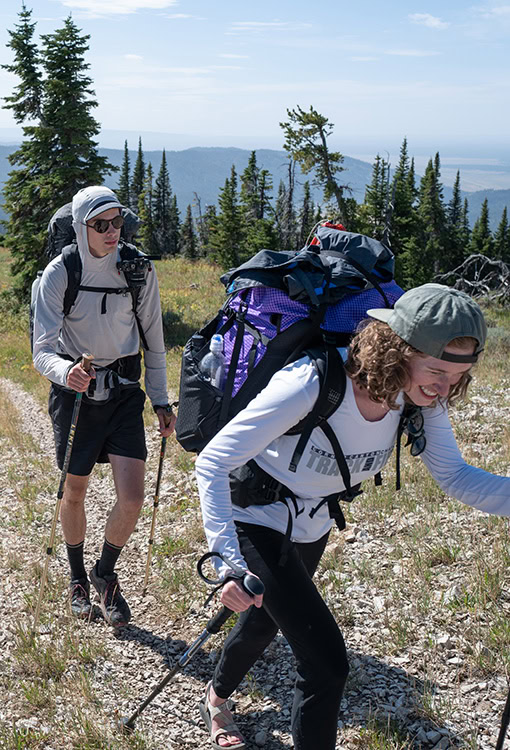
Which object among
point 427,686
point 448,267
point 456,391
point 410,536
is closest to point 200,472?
point 456,391

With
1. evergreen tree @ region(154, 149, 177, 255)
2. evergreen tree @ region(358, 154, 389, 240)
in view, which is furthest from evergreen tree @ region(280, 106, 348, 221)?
evergreen tree @ region(154, 149, 177, 255)

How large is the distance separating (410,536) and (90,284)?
10.5 feet

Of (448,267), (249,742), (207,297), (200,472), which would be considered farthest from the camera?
(448,267)

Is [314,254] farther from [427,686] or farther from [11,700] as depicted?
[11,700]

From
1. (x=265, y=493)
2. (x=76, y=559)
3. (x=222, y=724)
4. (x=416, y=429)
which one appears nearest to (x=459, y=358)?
(x=416, y=429)

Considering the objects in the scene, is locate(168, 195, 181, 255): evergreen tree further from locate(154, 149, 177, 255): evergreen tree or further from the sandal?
the sandal

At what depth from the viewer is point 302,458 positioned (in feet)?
8.89

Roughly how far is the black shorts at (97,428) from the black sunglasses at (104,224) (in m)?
1.13

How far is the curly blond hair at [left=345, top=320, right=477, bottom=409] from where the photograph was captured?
8.27 ft

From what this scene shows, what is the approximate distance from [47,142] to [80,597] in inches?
849

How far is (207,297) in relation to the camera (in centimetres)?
2705

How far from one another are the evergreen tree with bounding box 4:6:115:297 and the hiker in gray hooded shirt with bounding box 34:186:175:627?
750 inches

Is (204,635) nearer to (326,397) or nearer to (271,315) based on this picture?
(326,397)

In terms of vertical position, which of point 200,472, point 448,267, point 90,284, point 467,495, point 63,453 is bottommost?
point 448,267
